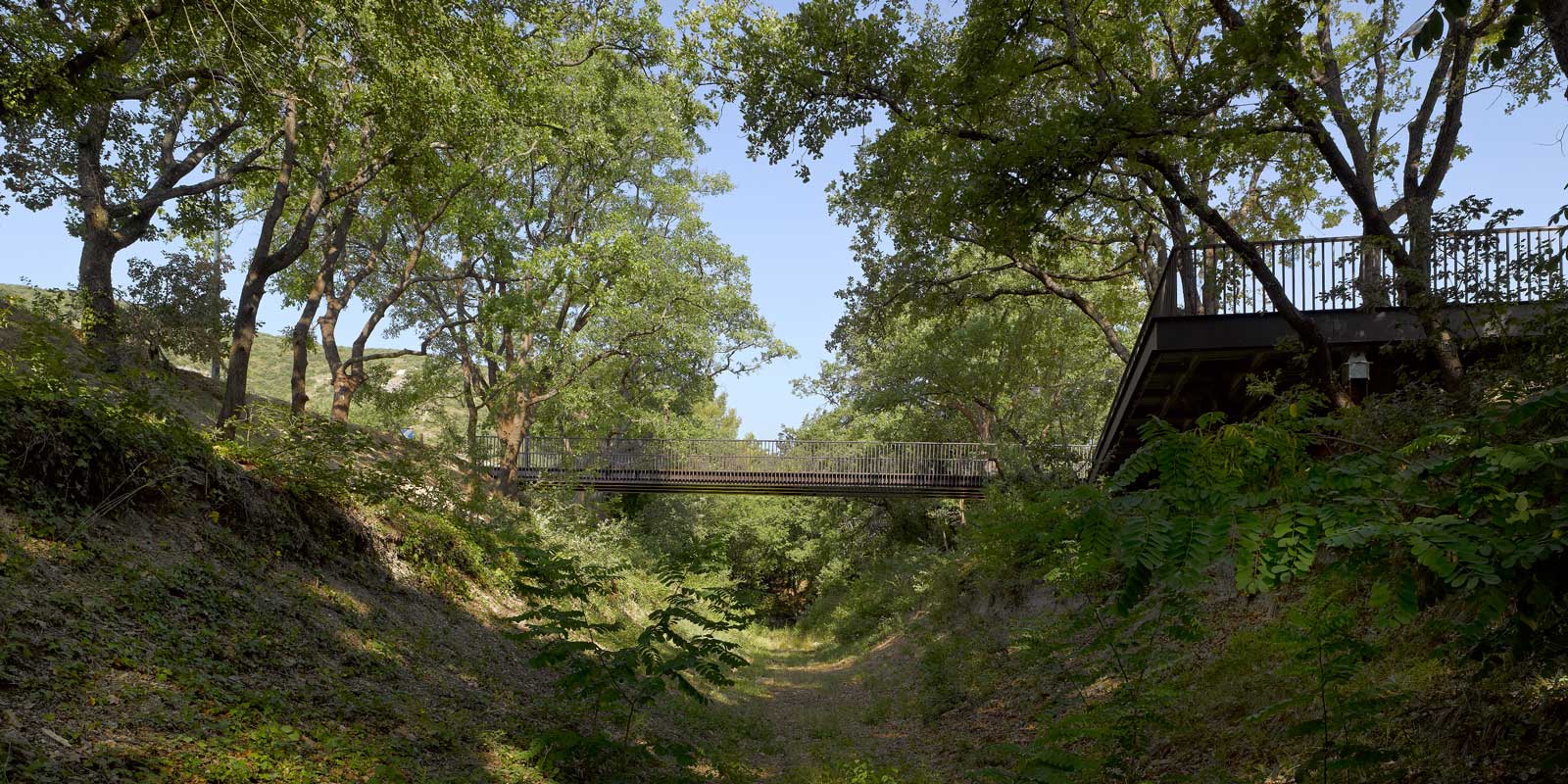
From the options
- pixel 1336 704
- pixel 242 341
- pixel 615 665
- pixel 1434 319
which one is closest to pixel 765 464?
pixel 242 341

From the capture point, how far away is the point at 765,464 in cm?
3284

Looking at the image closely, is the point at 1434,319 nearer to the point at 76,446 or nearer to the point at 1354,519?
the point at 1354,519

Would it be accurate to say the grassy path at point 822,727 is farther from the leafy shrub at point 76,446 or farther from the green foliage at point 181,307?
the green foliage at point 181,307

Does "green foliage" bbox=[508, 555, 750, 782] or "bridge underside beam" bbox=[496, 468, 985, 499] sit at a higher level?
"bridge underside beam" bbox=[496, 468, 985, 499]

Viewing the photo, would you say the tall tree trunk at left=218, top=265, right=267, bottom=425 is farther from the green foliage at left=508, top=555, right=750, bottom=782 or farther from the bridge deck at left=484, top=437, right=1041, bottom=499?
the bridge deck at left=484, top=437, right=1041, bottom=499

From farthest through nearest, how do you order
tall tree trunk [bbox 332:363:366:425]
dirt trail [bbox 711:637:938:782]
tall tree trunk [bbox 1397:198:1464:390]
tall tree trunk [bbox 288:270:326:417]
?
tall tree trunk [bbox 332:363:366:425] → tall tree trunk [bbox 288:270:326:417] → dirt trail [bbox 711:637:938:782] → tall tree trunk [bbox 1397:198:1464:390]

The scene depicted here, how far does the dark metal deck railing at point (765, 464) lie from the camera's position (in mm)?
31266

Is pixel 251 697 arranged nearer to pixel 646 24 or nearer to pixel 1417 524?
pixel 1417 524

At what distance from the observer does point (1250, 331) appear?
13.1 metres

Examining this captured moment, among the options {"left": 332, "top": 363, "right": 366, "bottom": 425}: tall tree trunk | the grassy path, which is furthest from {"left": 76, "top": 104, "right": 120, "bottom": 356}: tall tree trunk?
the grassy path

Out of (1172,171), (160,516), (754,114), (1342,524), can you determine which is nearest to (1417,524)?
(1342,524)

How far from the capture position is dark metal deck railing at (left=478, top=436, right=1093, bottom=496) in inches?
1231

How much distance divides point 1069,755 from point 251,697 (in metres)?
5.84

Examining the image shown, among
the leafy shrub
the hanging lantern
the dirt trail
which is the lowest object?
the dirt trail
